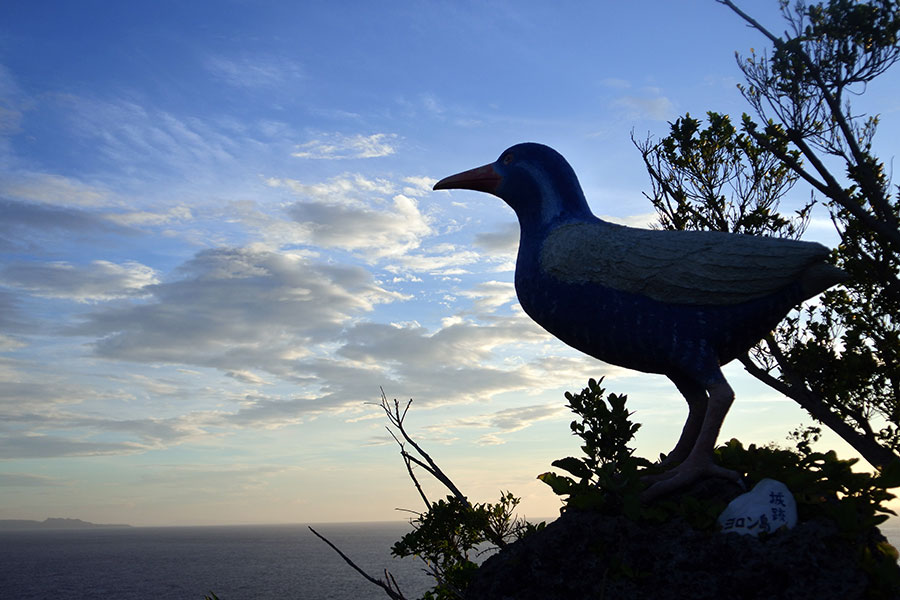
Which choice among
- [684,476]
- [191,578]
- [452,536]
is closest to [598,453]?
[684,476]

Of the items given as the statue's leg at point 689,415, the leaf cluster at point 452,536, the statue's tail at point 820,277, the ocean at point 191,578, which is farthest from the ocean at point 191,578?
the statue's tail at point 820,277

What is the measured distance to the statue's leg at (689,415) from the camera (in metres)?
5.05

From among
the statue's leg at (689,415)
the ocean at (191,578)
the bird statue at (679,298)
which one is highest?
the bird statue at (679,298)

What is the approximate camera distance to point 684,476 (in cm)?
443

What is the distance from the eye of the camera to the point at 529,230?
5.44 meters

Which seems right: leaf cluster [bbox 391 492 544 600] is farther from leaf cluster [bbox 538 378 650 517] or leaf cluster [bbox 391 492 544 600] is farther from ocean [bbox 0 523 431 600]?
ocean [bbox 0 523 431 600]

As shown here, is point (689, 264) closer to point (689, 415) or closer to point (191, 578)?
point (689, 415)

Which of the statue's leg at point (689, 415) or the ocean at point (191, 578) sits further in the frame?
the ocean at point (191, 578)

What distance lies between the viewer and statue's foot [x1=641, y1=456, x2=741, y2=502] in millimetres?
4375

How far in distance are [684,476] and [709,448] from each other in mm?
259

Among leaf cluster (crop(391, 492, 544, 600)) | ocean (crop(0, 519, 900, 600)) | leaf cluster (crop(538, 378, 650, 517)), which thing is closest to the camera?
leaf cluster (crop(538, 378, 650, 517))

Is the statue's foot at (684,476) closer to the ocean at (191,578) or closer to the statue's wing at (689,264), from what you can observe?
the statue's wing at (689,264)

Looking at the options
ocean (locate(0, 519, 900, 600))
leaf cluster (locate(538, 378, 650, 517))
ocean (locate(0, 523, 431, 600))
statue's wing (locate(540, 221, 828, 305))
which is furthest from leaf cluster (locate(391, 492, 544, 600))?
ocean (locate(0, 523, 431, 600))

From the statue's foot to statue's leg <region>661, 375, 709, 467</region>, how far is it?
22.2 inches
